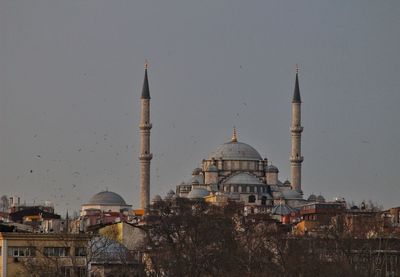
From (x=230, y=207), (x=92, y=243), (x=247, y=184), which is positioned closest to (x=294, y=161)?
(x=247, y=184)

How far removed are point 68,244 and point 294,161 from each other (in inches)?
2423

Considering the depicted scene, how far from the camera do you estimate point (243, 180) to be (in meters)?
113

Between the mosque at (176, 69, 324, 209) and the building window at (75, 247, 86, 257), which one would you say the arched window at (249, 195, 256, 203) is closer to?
the mosque at (176, 69, 324, 209)

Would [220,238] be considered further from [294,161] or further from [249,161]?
[249,161]

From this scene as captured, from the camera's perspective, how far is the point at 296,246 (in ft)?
193

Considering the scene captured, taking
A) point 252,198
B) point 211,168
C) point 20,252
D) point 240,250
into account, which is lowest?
point 20,252

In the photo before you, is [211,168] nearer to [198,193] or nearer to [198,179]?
[198,179]

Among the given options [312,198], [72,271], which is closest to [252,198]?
[312,198]

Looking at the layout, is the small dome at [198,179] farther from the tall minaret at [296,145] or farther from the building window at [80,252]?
the building window at [80,252]

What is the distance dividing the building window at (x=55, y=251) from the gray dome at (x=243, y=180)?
64855 millimetres

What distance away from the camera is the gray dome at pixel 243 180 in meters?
113

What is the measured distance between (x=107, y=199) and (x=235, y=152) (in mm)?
8815

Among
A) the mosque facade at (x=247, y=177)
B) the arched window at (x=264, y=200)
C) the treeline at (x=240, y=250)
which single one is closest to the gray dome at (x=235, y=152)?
the mosque facade at (x=247, y=177)

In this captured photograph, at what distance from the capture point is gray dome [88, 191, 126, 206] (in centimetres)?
11894
